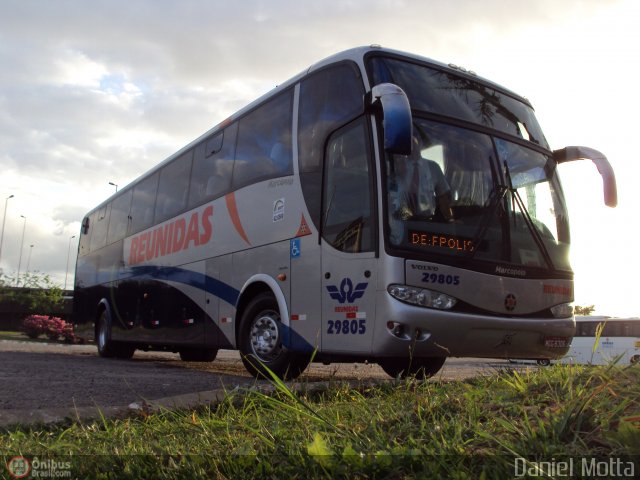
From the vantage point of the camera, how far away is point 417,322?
18.6 ft

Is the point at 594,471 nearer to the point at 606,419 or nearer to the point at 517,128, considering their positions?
the point at 606,419

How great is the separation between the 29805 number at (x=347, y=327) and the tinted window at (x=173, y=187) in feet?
16.4

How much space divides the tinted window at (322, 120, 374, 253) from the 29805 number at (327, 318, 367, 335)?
0.71 metres

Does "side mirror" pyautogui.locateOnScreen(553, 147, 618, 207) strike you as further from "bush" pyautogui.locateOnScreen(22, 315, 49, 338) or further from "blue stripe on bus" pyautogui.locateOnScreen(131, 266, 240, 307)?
"bush" pyautogui.locateOnScreen(22, 315, 49, 338)

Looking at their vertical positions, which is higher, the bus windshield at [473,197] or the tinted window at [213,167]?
the tinted window at [213,167]

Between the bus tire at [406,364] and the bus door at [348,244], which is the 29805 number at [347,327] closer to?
the bus door at [348,244]

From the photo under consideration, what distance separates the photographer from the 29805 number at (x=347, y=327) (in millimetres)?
5938

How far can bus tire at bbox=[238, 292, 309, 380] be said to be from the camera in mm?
7062

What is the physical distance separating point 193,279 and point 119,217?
5.53 meters

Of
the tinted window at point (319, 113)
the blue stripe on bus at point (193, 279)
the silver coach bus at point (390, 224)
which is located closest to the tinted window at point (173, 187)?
the blue stripe on bus at point (193, 279)

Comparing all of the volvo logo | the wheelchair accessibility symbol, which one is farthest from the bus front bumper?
the wheelchair accessibility symbol

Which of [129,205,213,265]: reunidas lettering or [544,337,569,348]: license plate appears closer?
→ [544,337,569,348]: license plate

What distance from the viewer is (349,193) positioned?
6.40 metres

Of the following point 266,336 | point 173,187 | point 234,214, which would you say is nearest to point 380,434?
point 266,336
